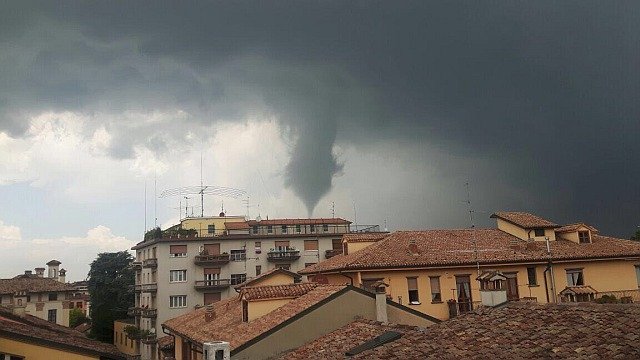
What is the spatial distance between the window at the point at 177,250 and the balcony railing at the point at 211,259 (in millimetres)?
1629

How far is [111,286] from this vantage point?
73.1 m

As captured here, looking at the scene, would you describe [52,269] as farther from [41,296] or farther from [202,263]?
[202,263]

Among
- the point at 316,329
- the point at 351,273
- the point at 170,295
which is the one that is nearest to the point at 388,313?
the point at 316,329

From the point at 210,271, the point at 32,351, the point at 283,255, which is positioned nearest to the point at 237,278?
the point at 210,271

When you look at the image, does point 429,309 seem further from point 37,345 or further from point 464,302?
point 37,345

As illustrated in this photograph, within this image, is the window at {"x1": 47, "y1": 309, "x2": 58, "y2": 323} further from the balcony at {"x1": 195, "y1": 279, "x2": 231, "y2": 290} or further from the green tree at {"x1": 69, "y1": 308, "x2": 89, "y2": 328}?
the balcony at {"x1": 195, "y1": 279, "x2": 231, "y2": 290}

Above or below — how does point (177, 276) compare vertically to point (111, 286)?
above

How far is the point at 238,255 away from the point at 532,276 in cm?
3711

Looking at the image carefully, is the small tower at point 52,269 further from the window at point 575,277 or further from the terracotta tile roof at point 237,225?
the window at point 575,277

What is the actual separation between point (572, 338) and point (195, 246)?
53.1 metres

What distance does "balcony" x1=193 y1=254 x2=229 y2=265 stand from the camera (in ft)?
198

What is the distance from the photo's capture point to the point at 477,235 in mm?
→ 39594


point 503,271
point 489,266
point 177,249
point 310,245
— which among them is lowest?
point 503,271

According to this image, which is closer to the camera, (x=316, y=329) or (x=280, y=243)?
(x=316, y=329)
